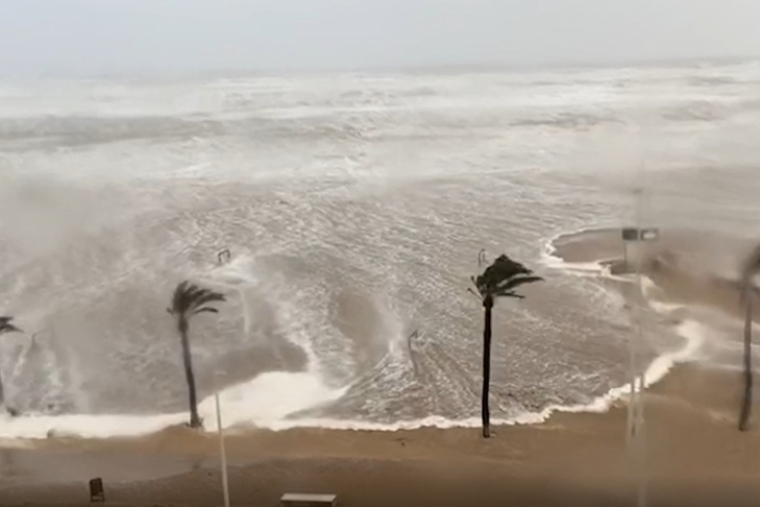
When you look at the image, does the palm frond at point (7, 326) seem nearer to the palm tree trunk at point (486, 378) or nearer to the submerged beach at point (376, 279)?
Answer: the submerged beach at point (376, 279)

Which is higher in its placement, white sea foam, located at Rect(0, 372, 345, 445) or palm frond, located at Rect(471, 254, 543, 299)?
palm frond, located at Rect(471, 254, 543, 299)

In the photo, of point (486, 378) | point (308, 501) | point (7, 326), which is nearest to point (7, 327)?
point (7, 326)

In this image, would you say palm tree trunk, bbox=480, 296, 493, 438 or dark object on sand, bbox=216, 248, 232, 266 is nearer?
palm tree trunk, bbox=480, 296, 493, 438

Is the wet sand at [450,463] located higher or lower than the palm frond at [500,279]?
lower

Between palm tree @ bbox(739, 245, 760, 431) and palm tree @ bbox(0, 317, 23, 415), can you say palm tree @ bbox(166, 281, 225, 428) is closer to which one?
palm tree @ bbox(0, 317, 23, 415)

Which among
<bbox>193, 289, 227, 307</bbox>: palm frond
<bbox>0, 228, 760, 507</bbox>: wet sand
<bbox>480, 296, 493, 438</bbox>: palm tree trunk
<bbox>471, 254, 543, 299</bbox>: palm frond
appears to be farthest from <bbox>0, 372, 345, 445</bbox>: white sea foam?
<bbox>471, 254, 543, 299</bbox>: palm frond

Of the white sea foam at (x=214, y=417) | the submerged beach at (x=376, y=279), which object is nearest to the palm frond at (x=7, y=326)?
the submerged beach at (x=376, y=279)

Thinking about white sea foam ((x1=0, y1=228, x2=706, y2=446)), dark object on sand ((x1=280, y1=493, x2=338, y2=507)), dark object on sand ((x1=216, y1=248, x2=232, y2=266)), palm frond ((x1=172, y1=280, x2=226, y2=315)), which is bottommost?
dark object on sand ((x1=280, y1=493, x2=338, y2=507))
